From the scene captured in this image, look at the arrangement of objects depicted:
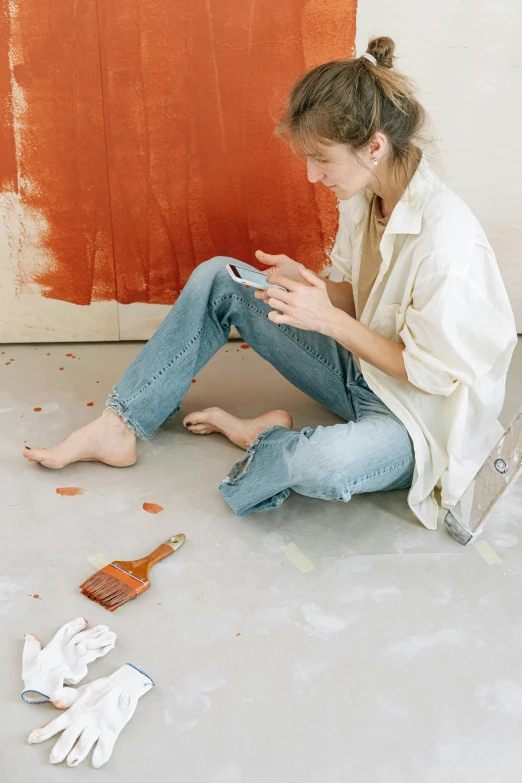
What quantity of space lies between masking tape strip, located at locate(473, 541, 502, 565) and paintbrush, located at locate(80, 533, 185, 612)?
0.69 meters

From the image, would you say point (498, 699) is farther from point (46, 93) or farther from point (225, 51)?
point (46, 93)

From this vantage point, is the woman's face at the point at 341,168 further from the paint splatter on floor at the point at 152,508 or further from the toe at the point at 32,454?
the toe at the point at 32,454

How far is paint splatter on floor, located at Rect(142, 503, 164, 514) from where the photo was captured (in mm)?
1755

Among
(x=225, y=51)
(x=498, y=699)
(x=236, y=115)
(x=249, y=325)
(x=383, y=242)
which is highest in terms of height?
(x=225, y=51)

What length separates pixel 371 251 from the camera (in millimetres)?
1778

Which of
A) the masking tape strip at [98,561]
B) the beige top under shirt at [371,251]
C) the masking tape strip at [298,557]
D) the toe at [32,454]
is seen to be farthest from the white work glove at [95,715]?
the beige top under shirt at [371,251]

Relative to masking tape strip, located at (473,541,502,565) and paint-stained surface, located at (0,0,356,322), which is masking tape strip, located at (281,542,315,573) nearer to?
masking tape strip, located at (473,541,502,565)

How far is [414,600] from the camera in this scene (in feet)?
5.07

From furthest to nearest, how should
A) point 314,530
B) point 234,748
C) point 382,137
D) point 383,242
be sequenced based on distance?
point 314,530 < point 383,242 < point 382,137 < point 234,748

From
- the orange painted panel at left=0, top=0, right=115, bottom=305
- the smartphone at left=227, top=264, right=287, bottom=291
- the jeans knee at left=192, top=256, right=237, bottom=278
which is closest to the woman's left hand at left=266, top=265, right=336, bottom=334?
the smartphone at left=227, top=264, right=287, bottom=291

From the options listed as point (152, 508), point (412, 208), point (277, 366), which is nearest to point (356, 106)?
point (412, 208)

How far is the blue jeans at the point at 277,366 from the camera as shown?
5.41 feet

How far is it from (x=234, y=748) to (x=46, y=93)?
1741mm

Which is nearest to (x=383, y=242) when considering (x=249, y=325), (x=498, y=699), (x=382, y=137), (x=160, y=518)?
(x=382, y=137)
